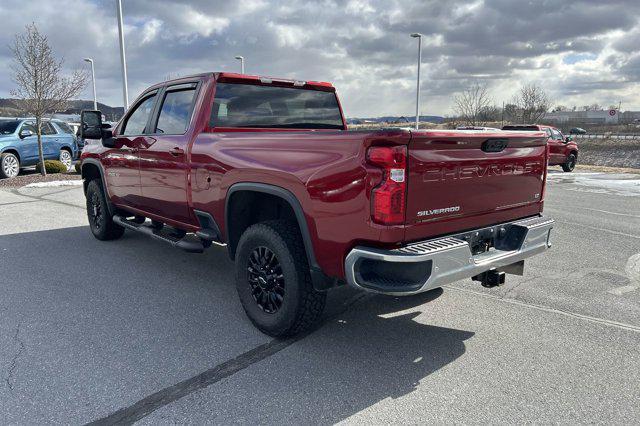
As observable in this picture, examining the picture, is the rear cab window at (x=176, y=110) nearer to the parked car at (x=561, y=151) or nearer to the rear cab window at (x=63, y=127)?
the rear cab window at (x=63, y=127)

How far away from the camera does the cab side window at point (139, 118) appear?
5371 millimetres

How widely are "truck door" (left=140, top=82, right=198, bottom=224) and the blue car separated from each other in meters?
11.1

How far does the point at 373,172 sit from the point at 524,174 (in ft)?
5.07

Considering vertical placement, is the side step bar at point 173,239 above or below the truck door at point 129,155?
below

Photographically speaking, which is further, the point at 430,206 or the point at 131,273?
the point at 131,273

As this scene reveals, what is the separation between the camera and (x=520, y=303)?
14.2ft

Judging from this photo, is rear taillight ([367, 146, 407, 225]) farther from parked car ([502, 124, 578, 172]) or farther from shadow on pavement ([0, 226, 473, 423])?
parked car ([502, 124, 578, 172])

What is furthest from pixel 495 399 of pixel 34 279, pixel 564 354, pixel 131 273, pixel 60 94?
pixel 60 94

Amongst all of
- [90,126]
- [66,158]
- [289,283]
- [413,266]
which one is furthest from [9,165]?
[413,266]

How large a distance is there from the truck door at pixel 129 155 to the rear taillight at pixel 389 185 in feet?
9.87

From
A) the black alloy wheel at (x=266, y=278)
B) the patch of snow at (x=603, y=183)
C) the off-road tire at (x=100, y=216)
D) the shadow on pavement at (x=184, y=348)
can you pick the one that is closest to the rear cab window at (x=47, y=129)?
the off-road tire at (x=100, y=216)

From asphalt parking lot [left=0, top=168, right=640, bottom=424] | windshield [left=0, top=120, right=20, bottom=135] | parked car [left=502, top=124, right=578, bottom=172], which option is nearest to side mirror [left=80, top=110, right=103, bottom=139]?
asphalt parking lot [left=0, top=168, right=640, bottom=424]

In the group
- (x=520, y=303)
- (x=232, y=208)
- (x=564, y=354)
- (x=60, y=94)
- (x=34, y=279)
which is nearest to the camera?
(x=564, y=354)

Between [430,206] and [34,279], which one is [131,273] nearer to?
[34,279]
